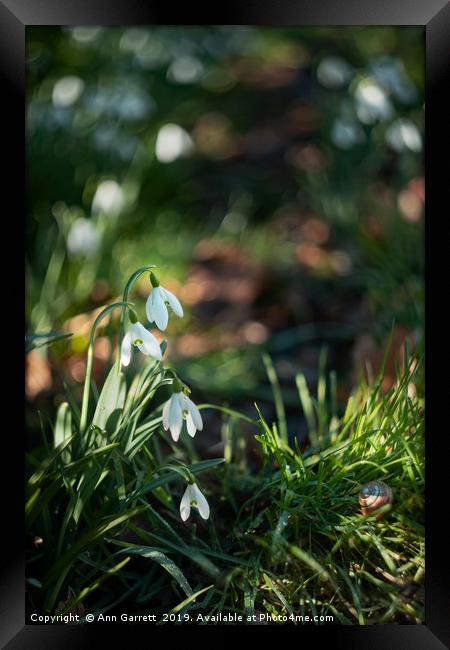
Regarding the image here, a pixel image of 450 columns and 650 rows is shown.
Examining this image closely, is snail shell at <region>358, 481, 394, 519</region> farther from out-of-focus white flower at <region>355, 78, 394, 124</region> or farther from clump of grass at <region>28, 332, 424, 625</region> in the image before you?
out-of-focus white flower at <region>355, 78, 394, 124</region>

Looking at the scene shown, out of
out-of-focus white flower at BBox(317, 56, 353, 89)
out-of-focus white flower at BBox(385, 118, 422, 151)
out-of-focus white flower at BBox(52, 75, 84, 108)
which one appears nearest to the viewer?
out-of-focus white flower at BBox(385, 118, 422, 151)

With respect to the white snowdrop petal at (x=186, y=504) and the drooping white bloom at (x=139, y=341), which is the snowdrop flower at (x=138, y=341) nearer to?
the drooping white bloom at (x=139, y=341)

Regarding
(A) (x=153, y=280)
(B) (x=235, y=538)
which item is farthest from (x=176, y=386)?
(B) (x=235, y=538)

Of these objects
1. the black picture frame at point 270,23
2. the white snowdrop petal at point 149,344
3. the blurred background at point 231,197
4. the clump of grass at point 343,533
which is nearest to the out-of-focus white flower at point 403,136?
the blurred background at point 231,197

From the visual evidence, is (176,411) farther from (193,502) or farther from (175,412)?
(193,502)

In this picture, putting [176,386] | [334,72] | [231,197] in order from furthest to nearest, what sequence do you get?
1. [231,197]
2. [334,72]
3. [176,386]

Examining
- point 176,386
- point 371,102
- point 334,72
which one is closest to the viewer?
point 176,386

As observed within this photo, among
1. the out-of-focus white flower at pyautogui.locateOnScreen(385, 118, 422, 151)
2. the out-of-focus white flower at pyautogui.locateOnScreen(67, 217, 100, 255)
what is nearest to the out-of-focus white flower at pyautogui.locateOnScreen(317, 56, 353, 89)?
the out-of-focus white flower at pyautogui.locateOnScreen(385, 118, 422, 151)

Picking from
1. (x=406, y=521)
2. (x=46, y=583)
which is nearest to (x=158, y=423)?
(x=46, y=583)
